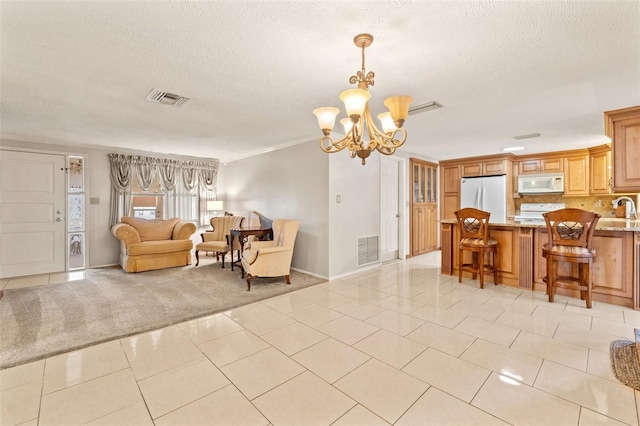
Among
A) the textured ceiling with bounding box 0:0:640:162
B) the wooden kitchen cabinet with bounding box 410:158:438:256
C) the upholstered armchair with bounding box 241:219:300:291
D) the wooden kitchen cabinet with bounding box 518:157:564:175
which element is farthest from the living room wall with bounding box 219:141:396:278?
the wooden kitchen cabinet with bounding box 518:157:564:175

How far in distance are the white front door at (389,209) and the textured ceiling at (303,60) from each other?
5.98 ft

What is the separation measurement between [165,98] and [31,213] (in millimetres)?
3944

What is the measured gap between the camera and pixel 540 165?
6172 millimetres

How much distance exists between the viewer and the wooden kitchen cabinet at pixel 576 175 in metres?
5.65

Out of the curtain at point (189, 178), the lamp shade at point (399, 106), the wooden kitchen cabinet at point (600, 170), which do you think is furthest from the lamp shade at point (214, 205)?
the wooden kitchen cabinet at point (600, 170)

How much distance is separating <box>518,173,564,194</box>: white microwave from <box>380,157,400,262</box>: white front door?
2820 millimetres

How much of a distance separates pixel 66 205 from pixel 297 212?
421cm

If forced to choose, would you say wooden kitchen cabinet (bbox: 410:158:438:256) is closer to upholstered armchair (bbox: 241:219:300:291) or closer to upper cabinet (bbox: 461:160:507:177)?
upper cabinet (bbox: 461:160:507:177)

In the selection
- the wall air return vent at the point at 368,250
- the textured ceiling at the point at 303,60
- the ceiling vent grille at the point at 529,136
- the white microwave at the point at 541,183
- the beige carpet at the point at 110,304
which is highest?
the ceiling vent grille at the point at 529,136

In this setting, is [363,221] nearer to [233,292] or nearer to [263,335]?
[233,292]

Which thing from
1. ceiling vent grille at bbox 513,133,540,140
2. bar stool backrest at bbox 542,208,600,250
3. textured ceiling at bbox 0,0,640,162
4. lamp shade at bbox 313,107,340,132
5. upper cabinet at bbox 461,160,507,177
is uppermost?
ceiling vent grille at bbox 513,133,540,140

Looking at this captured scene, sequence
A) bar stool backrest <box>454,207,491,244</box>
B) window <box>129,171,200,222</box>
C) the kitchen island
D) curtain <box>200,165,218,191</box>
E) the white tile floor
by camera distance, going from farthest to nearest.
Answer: curtain <box>200,165,218,191</box>, window <box>129,171,200,222</box>, bar stool backrest <box>454,207,491,244</box>, the kitchen island, the white tile floor

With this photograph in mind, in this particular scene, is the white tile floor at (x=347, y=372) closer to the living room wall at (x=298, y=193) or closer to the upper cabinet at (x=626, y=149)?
the upper cabinet at (x=626, y=149)

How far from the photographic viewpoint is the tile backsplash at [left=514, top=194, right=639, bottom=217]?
569 centimetres
